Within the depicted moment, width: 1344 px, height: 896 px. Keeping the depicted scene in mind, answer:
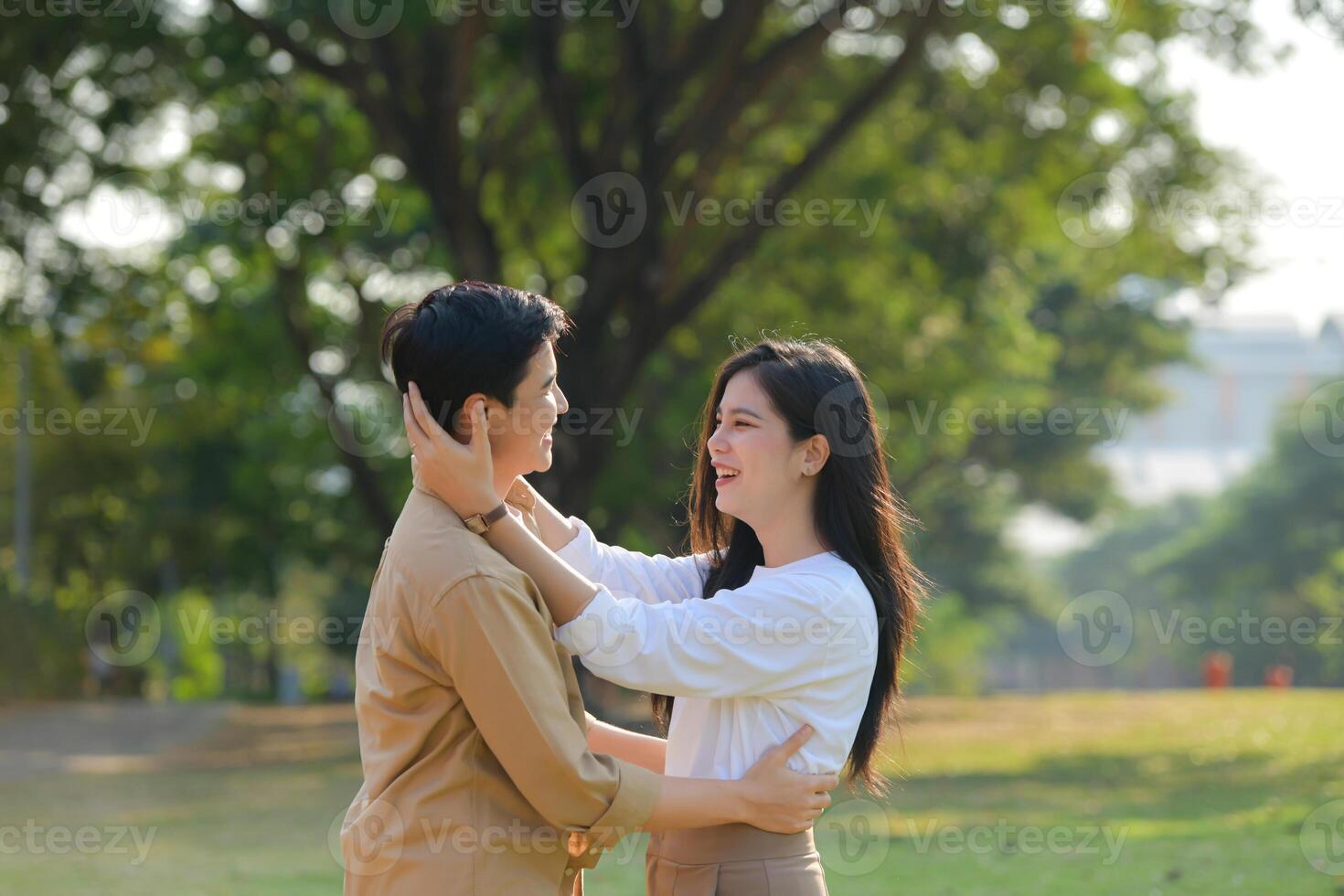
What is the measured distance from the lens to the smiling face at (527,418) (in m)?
3.11

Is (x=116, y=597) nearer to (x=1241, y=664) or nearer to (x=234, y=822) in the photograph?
(x=234, y=822)

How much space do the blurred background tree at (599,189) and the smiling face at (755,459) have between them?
30.9 feet

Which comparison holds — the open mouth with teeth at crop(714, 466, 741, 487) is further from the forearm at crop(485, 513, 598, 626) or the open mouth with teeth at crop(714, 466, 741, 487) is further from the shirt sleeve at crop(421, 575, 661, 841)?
the shirt sleeve at crop(421, 575, 661, 841)

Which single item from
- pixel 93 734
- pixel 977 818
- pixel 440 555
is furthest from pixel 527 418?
pixel 93 734

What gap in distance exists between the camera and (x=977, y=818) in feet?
40.7

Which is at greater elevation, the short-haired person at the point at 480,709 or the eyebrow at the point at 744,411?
the eyebrow at the point at 744,411

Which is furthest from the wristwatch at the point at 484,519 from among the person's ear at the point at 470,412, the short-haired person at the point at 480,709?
the person's ear at the point at 470,412

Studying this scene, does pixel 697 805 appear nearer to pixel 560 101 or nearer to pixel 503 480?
pixel 503 480

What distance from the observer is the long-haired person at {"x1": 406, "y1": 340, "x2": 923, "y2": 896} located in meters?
3.11

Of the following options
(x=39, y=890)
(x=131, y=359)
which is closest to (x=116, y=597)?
(x=131, y=359)

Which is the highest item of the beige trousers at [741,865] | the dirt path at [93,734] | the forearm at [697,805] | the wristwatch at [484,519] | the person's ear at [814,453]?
the person's ear at [814,453]

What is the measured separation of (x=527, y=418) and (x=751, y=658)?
2.18ft

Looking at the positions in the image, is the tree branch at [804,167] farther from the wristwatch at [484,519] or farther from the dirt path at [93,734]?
the wristwatch at [484,519]

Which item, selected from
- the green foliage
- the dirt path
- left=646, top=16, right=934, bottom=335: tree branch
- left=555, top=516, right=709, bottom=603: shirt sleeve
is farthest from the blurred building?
left=555, top=516, right=709, bottom=603: shirt sleeve
